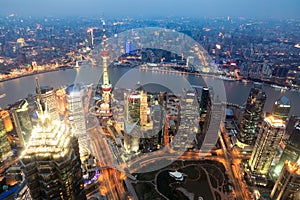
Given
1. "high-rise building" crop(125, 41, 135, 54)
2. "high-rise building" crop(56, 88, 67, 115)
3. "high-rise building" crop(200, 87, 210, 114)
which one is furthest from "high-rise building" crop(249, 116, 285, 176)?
"high-rise building" crop(125, 41, 135, 54)

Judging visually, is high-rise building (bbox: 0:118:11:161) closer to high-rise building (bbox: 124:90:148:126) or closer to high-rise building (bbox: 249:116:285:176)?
high-rise building (bbox: 124:90:148:126)

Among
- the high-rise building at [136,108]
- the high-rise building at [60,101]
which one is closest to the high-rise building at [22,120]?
the high-rise building at [60,101]

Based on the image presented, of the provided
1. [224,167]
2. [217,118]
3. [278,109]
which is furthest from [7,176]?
[278,109]

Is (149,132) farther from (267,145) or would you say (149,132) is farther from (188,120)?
(267,145)

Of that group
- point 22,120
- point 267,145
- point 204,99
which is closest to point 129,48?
point 204,99

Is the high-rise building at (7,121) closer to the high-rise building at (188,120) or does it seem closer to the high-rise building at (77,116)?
the high-rise building at (77,116)
